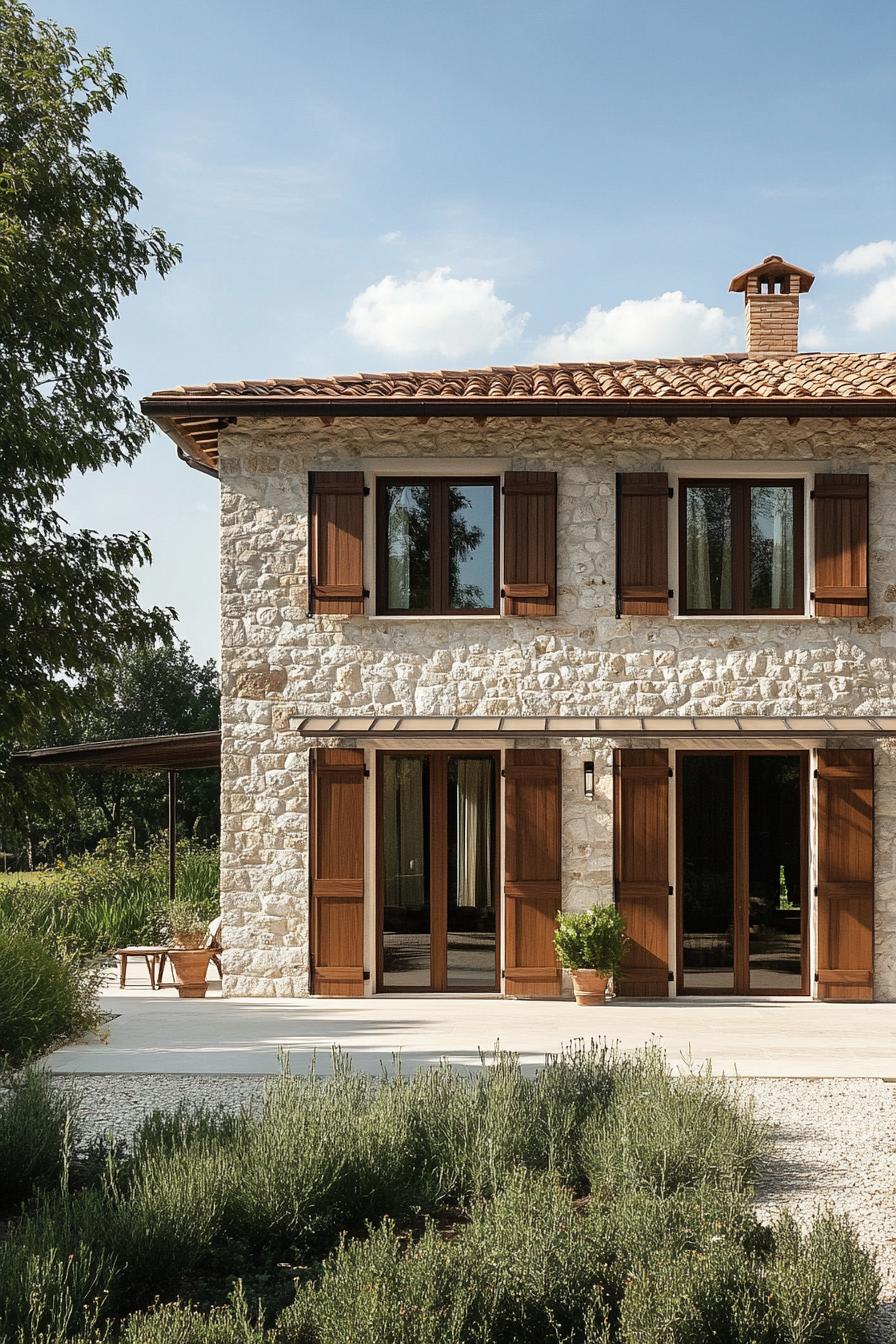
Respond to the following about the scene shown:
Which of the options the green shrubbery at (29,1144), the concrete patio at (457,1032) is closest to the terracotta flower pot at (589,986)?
the concrete patio at (457,1032)

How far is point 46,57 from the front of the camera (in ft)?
41.2

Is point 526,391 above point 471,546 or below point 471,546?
above

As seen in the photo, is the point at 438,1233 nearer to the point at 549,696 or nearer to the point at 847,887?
the point at 549,696

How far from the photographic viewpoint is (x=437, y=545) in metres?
13.6

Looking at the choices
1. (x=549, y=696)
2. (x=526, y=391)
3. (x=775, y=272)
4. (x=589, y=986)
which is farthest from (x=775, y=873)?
(x=775, y=272)

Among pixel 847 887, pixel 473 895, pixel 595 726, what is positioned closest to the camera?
pixel 595 726

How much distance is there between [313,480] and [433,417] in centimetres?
138

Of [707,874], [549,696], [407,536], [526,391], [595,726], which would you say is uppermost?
[526,391]

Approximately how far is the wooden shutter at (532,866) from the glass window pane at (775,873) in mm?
2074

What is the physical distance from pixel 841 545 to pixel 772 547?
0.70 m

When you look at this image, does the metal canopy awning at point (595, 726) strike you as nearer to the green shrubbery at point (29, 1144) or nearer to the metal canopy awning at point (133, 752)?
the metal canopy awning at point (133, 752)

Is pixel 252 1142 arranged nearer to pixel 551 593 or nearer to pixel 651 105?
pixel 551 593

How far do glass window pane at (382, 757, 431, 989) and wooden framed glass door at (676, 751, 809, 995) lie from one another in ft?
8.52

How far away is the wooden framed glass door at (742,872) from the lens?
44.1 ft
